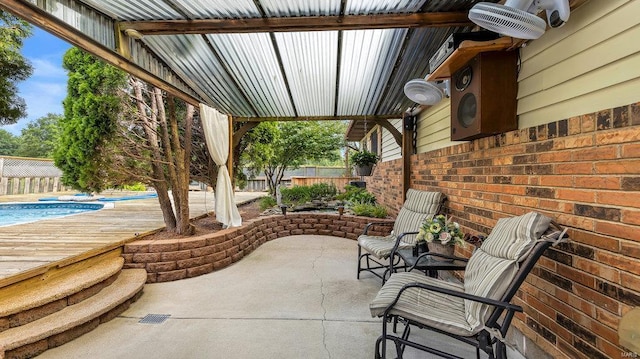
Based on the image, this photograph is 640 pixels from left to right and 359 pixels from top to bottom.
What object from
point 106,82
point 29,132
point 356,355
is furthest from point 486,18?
point 29,132

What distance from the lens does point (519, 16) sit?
1648 mm

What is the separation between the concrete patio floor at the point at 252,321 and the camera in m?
2.22

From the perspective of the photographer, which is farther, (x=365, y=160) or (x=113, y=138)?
(x=365, y=160)

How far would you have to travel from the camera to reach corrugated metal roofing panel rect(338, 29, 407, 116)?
300cm

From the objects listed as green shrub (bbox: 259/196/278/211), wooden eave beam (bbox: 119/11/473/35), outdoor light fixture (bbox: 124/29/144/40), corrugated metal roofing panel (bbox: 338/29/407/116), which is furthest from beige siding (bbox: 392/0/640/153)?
green shrub (bbox: 259/196/278/211)

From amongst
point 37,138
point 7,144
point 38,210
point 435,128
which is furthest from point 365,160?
point 7,144

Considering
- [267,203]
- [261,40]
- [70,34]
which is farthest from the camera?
[267,203]

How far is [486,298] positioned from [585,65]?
148 centimetres

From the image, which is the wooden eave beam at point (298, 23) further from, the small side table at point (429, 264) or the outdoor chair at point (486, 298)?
the small side table at point (429, 264)

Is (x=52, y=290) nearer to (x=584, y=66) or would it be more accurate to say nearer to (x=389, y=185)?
(x=584, y=66)

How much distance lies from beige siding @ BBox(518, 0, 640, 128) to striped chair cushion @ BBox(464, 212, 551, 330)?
28.8 inches

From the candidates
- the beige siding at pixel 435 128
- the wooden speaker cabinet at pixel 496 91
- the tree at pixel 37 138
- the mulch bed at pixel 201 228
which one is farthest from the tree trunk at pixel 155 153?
the tree at pixel 37 138

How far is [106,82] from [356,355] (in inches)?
182

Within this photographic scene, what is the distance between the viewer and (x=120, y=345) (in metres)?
2.29
